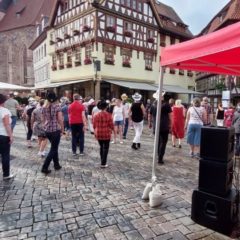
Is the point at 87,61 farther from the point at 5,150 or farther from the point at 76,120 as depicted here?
the point at 5,150

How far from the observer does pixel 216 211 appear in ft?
11.3

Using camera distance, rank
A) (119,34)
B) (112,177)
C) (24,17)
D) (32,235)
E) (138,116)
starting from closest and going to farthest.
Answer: (32,235) → (112,177) → (138,116) → (119,34) → (24,17)

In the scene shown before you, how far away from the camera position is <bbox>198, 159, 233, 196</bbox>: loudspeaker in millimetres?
3430

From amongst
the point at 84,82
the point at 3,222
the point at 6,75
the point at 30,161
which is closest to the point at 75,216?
the point at 3,222

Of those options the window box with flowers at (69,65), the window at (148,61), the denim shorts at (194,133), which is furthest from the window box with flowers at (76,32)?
the denim shorts at (194,133)

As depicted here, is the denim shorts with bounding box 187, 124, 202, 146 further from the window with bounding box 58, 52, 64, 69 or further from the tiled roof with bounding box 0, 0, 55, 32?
the tiled roof with bounding box 0, 0, 55, 32

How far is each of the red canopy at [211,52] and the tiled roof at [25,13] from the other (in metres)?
42.2

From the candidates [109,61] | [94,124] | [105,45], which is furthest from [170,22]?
[94,124]

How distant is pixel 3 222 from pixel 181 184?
3189 millimetres

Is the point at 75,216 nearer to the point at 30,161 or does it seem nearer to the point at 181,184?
the point at 181,184

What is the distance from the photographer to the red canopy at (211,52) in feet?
10.6

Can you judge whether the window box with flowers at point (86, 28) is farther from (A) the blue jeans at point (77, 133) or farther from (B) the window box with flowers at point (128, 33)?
(A) the blue jeans at point (77, 133)

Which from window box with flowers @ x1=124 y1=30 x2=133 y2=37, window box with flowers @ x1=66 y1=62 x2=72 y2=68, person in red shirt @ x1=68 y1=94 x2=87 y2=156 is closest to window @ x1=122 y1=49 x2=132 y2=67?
window box with flowers @ x1=124 y1=30 x2=133 y2=37

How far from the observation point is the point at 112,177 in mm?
5938
